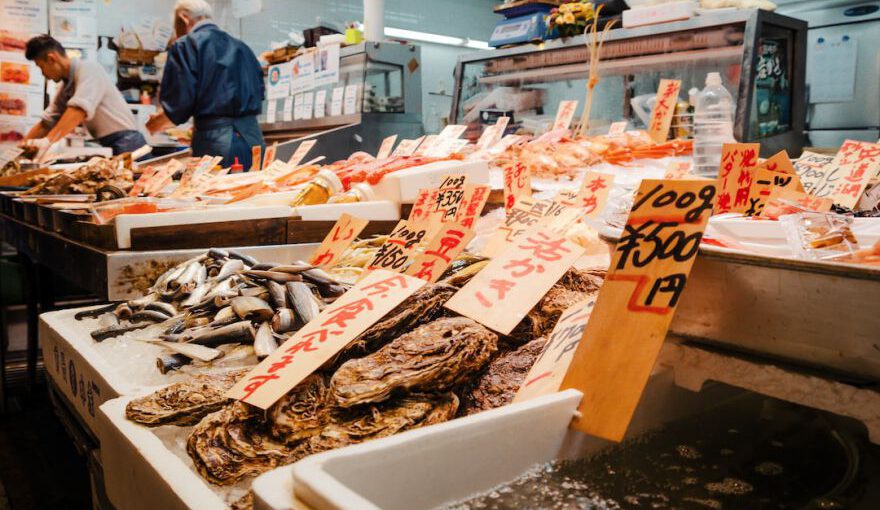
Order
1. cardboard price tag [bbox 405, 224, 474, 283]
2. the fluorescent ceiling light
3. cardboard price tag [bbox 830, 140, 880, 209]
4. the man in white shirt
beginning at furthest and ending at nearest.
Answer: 1. the fluorescent ceiling light
2. the man in white shirt
3. cardboard price tag [bbox 830, 140, 880, 209]
4. cardboard price tag [bbox 405, 224, 474, 283]

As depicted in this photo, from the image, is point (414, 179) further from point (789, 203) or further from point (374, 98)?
point (374, 98)

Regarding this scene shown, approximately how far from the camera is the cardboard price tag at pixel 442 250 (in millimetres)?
1584

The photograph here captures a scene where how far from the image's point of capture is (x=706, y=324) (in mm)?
1063

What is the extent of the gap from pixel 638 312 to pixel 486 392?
13.6 inches

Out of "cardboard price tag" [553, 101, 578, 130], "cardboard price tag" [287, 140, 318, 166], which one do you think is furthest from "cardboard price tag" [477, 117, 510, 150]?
"cardboard price tag" [287, 140, 318, 166]

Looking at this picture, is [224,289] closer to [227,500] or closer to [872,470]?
[227,500]

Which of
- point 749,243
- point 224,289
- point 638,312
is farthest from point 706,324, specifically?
point 224,289

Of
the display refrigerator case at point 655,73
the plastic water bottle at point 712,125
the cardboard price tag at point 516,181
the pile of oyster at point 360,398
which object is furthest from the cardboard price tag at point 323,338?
the display refrigerator case at point 655,73

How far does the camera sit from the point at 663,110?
372 centimetres

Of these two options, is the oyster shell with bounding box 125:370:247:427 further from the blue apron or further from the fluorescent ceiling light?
the fluorescent ceiling light

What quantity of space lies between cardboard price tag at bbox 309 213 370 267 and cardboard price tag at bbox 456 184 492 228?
36cm

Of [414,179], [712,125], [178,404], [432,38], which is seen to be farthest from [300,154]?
[432,38]

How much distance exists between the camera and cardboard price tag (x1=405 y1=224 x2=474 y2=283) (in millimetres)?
1584

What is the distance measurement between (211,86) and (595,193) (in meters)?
4.31
